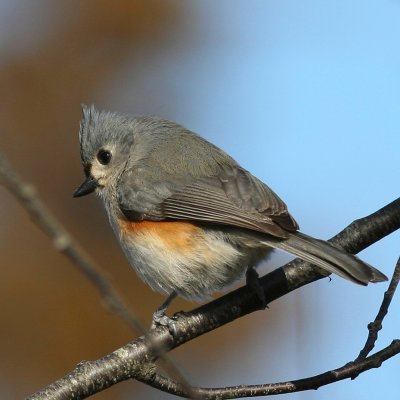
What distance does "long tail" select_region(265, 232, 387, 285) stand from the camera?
Result: 3264 mm

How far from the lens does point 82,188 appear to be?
4.68 m

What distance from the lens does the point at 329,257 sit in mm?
3396

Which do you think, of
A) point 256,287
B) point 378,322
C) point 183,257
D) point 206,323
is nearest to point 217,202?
point 183,257

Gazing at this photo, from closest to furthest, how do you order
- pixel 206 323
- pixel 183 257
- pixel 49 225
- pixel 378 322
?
pixel 49 225 → pixel 378 322 → pixel 206 323 → pixel 183 257

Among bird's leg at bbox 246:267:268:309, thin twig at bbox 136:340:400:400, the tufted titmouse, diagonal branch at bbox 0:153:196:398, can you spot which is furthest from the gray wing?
diagonal branch at bbox 0:153:196:398

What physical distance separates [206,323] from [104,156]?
1.44m

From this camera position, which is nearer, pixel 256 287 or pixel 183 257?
pixel 256 287

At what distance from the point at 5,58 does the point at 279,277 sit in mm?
4529

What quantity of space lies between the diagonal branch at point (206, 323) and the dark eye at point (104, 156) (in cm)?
131

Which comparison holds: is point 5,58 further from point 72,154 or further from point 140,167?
point 140,167

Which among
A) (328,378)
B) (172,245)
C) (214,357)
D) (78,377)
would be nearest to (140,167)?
(172,245)

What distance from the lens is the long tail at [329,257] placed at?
326 centimetres

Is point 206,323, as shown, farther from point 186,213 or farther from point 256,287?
point 186,213

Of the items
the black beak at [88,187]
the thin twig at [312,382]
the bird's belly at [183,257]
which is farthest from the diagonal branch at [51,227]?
the black beak at [88,187]
